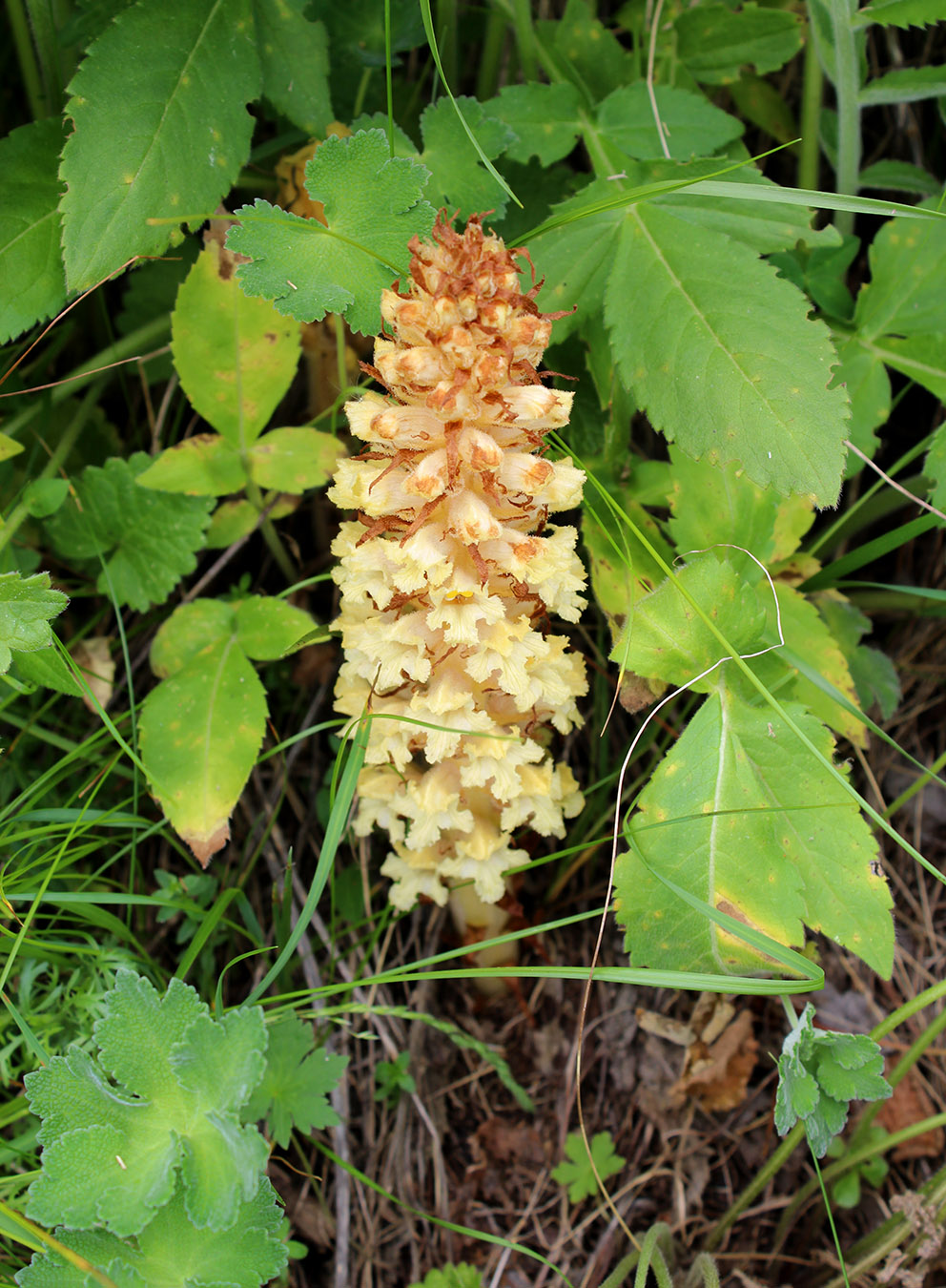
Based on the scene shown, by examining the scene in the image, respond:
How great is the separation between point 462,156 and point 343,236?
348 millimetres

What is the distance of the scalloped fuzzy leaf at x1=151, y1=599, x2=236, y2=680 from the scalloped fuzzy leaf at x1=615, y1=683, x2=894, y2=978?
0.96 meters

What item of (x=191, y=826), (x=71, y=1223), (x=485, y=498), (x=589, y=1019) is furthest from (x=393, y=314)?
(x=589, y=1019)

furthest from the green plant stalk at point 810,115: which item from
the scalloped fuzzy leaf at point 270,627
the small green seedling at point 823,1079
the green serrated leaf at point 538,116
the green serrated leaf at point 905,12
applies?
the small green seedling at point 823,1079

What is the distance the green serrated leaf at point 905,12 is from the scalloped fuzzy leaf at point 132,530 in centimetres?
167

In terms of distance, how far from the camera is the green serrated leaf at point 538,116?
198cm

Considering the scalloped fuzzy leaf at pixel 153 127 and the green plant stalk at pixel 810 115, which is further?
the green plant stalk at pixel 810 115

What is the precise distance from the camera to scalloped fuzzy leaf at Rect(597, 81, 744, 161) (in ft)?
6.77

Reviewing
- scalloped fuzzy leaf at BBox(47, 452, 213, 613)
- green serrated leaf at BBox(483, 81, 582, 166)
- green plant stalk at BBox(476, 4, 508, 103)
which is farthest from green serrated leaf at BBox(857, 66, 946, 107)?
scalloped fuzzy leaf at BBox(47, 452, 213, 613)

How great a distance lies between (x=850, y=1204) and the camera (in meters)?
2.14

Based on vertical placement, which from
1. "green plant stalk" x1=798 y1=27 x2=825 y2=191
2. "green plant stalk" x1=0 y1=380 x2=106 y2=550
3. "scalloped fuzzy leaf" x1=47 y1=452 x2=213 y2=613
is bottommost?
"scalloped fuzzy leaf" x1=47 y1=452 x2=213 y2=613

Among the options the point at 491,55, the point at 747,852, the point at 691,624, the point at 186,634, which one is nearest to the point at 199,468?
the point at 186,634

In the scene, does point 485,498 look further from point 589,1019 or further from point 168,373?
point 589,1019

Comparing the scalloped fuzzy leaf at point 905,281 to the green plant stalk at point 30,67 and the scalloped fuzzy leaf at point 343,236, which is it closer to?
the scalloped fuzzy leaf at point 343,236

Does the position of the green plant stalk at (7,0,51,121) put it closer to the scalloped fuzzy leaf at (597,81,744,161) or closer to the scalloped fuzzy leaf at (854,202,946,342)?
the scalloped fuzzy leaf at (597,81,744,161)
